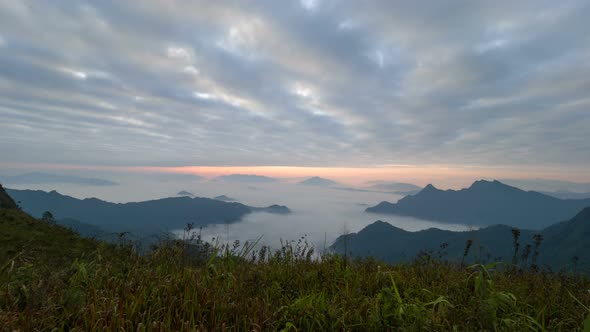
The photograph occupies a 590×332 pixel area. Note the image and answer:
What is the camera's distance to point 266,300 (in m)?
4.12

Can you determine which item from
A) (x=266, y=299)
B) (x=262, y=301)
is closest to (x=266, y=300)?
(x=266, y=299)

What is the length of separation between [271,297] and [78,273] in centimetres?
285

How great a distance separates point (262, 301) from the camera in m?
3.89

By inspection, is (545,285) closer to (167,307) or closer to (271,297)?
(271,297)

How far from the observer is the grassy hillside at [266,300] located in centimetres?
315

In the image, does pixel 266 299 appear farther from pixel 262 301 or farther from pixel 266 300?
pixel 262 301

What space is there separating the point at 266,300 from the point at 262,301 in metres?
0.26

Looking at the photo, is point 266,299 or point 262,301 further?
point 266,299

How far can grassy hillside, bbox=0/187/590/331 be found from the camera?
315 centimetres

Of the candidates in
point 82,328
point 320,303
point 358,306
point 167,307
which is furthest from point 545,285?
point 82,328

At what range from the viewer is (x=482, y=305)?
351 centimetres

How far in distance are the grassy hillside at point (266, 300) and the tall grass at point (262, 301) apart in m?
0.01

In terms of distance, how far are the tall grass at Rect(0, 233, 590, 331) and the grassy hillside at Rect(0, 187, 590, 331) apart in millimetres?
14

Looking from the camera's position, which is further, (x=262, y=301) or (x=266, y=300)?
(x=266, y=300)
